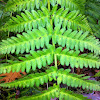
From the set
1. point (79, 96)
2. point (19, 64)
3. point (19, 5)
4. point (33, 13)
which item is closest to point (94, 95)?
point (79, 96)

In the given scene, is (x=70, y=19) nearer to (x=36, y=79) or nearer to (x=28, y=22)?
(x=28, y=22)

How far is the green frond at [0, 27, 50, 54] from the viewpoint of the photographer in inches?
58.5

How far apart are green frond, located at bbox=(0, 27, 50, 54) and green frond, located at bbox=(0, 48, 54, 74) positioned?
3.9 inches

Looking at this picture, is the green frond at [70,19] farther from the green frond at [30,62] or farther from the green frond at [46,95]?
the green frond at [46,95]

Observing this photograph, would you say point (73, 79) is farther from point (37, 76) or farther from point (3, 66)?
point (3, 66)

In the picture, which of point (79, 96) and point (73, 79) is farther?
point (73, 79)

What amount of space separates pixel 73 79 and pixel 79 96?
0.21 m

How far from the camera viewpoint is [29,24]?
1.64 meters

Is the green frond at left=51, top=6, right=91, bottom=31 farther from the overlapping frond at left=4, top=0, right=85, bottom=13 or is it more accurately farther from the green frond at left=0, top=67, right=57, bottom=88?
the green frond at left=0, top=67, right=57, bottom=88

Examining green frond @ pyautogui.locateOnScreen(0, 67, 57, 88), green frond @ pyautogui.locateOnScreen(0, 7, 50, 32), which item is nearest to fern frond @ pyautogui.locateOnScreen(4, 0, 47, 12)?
green frond @ pyautogui.locateOnScreen(0, 7, 50, 32)

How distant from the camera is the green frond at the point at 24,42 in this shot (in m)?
1.49

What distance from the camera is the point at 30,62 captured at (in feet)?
4.81

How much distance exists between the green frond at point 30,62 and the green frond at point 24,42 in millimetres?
98

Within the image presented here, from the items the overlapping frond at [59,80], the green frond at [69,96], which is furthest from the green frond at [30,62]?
the green frond at [69,96]
